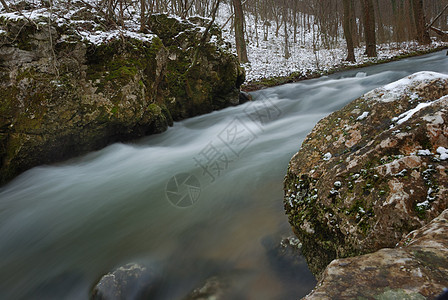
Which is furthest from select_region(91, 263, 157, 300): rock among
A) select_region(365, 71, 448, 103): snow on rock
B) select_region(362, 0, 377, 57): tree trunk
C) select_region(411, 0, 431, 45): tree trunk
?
select_region(411, 0, 431, 45): tree trunk

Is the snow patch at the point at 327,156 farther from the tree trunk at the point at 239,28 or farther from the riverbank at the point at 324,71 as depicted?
the tree trunk at the point at 239,28

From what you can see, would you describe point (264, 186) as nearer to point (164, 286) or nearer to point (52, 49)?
point (164, 286)

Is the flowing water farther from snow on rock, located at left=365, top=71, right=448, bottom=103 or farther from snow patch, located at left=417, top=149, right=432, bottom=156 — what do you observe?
snow on rock, located at left=365, top=71, right=448, bottom=103

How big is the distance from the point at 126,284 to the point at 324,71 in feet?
42.5

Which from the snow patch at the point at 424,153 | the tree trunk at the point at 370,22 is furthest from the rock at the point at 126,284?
the tree trunk at the point at 370,22

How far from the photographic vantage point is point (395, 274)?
93 cm

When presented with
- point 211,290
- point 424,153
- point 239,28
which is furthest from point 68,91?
point 239,28

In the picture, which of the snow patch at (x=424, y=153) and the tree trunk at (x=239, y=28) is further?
the tree trunk at (x=239, y=28)

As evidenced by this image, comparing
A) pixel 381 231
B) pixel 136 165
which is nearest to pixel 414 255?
pixel 381 231

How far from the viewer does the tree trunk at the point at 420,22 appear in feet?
44.0

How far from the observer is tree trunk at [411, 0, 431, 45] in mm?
13404

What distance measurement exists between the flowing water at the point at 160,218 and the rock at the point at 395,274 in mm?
1406

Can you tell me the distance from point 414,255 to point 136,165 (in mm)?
4895

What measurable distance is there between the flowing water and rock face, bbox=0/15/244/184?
39 cm
